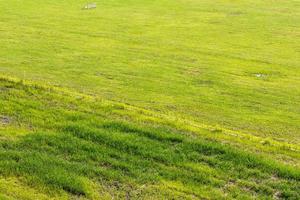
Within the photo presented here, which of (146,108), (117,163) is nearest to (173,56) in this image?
(146,108)

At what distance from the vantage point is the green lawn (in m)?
11.7

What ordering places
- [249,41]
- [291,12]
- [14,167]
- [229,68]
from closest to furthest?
[14,167], [229,68], [249,41], [291,12]

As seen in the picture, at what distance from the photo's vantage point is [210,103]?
24.0 m

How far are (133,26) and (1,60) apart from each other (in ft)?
77.9

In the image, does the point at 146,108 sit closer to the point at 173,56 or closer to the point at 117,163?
the point at 117,163

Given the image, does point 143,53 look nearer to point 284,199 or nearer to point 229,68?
point 229,68

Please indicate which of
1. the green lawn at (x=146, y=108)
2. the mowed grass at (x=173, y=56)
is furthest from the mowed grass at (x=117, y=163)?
the mowed grass at (x=173, y=56)

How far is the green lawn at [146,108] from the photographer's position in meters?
11.7

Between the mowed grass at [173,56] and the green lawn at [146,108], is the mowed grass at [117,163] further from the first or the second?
the mowed grass at [173,56]

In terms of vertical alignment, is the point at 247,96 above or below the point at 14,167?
below

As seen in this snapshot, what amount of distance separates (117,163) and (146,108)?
346 inches

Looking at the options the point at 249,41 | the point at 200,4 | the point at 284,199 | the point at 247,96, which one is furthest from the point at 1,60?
the point at 200,4

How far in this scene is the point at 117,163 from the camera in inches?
484

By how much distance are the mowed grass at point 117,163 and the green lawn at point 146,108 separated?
0.12 feet
